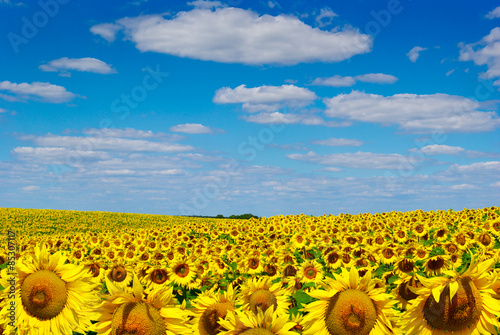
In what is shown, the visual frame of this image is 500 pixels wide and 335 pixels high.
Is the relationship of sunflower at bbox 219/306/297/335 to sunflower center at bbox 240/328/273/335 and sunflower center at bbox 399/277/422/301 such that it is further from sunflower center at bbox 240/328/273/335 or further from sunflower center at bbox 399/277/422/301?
sunflower center at bbox 399/277/422/301

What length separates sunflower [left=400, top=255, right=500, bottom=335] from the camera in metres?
3.33

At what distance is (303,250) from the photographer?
13812 mm

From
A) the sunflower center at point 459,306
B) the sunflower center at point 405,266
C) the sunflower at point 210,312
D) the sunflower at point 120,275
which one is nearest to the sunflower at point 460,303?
the sunflower center at point 459,306

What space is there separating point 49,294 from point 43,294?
3.1 inches

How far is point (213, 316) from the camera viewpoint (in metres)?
3.62

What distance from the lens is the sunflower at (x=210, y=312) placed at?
3574 millimetres

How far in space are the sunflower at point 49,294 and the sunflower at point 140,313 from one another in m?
0.78

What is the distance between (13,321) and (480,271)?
4.16 metres

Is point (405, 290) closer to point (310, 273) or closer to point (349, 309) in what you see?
point (349, 309)

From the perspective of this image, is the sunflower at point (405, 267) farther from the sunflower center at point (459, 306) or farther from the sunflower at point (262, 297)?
the sunflower center at point (459, 306)

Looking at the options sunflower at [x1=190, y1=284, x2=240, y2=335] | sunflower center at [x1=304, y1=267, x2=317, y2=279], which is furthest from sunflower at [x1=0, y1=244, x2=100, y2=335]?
sunflower center at [x1=304, y1=267, x2=317, y2=279]

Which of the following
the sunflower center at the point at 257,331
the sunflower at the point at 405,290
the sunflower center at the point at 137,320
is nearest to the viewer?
the sunflower center at the point at 257,331

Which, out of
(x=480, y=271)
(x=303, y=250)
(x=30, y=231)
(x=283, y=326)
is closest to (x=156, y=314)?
(x=283, y=326)

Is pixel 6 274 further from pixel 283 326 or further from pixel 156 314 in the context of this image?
pixel 283 326
